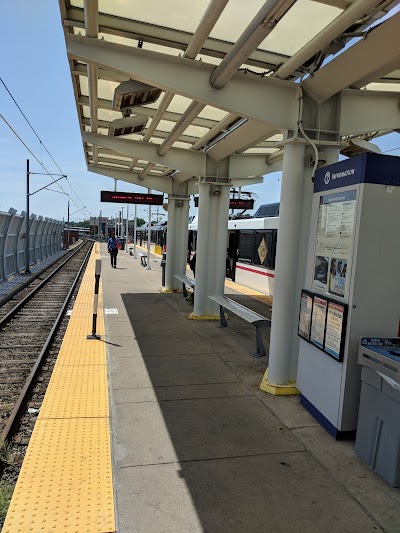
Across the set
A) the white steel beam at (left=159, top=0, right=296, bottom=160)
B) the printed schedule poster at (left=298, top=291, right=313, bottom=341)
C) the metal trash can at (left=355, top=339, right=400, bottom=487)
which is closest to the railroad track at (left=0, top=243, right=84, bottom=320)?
the printed schedule poster at (left=298, top=291, right=313, bottom=341)

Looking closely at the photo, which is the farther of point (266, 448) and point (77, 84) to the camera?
point (77, 84)

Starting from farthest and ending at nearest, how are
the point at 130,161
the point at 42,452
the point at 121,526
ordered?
the point at 130,161, the point at 42,452, the point at 121,526

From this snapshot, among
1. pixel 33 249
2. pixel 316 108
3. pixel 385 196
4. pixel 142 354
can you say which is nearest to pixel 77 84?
pixel 316 108

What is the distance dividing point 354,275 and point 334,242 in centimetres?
50

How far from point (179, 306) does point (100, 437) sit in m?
6.95

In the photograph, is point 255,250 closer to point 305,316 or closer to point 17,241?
point 17,241

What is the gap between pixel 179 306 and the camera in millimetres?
10703

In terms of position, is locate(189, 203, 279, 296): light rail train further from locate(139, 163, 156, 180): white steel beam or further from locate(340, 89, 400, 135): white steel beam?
locate(340, 89, 400, 135): white steel beam

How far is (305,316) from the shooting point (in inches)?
178

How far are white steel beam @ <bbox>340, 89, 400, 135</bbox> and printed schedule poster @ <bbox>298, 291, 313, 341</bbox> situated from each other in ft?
6.65

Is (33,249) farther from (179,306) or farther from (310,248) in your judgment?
(310,248)

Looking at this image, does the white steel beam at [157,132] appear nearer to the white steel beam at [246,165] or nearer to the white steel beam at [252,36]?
the white steel beam at [246,165]

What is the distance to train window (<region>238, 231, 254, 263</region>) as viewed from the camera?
14.4m

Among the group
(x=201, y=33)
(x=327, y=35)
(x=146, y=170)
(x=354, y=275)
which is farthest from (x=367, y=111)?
(x=146, y=170)
